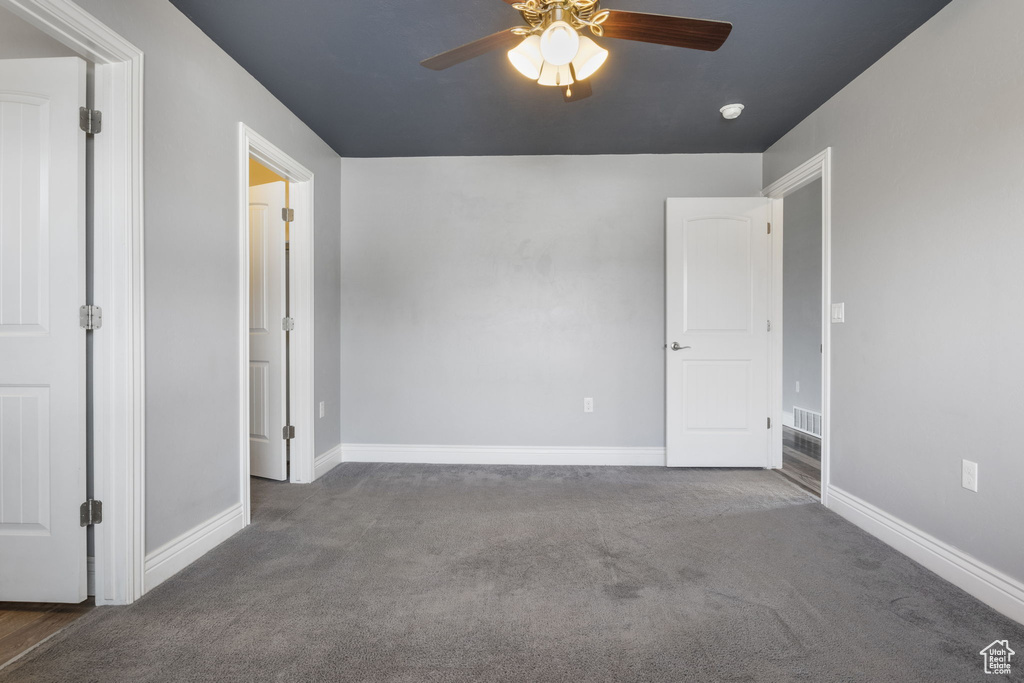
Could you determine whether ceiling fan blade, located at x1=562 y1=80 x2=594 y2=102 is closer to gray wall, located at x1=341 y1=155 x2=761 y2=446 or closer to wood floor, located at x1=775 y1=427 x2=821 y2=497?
gray wall, located at x1=341 y1=155 x2=761 y2=446

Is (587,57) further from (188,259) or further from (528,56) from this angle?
(188,259)

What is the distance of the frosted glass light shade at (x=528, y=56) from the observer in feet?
5.35

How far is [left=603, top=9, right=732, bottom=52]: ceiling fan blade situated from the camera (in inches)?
58.4

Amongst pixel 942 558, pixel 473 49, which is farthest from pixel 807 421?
pixel 473 49

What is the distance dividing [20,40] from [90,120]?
391 millimetres

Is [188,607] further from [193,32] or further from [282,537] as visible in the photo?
[193,32]

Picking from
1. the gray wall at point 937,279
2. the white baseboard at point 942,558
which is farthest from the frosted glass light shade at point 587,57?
the white baseboard at point 942,558

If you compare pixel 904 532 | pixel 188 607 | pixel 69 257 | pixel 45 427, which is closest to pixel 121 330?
pixel 69 257

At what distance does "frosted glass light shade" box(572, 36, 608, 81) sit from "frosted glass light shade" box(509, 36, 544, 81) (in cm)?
13

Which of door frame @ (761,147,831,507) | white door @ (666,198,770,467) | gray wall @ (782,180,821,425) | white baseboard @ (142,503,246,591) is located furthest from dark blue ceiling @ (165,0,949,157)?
white baseboard @ (142,503,246,591)

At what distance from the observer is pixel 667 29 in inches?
60.9

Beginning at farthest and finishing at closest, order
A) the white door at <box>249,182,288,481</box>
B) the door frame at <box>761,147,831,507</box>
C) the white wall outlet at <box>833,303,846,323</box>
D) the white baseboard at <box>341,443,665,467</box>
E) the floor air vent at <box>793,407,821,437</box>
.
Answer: the floor air vent at <box>793,407,821,437</box> < the white baseboard at <box>341,443,665,467</box> < the white door at <box>249,182,288,481</box> < the door frame at <box>761,147,831,507</box> < the white wall outlet at <box>833,303,846,323</box>

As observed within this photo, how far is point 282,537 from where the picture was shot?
7.99 feet

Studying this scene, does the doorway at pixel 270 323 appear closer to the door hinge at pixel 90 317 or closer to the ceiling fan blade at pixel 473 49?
the door hinge at pixel 90 317
